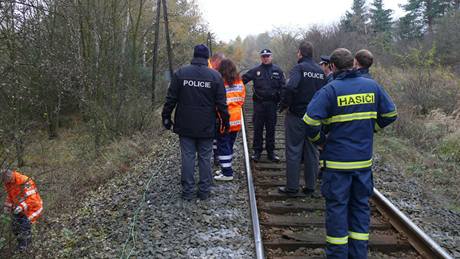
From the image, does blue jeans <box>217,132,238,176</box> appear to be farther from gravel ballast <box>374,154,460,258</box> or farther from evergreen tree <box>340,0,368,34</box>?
evergreen tree <box>340,0,368,34</box>

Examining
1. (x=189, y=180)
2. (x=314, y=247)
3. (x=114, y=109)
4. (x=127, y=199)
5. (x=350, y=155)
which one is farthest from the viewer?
(x=114, y=109)

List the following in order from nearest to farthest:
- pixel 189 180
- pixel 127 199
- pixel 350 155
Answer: pixel 350 155 < pixel 189 180 < pixel 127 199

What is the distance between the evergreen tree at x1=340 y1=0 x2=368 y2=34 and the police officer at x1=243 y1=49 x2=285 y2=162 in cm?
2996

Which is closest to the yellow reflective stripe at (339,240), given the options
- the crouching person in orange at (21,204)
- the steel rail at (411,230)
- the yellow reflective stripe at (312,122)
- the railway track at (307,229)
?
the railway track at (307,229)

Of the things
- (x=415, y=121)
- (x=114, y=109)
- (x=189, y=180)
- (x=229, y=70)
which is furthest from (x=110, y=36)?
(x=415, y=121)

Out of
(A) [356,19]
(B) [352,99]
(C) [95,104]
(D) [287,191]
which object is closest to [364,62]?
(B) [352,99]

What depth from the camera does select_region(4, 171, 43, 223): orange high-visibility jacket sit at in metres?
4.49

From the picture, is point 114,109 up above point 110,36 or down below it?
below

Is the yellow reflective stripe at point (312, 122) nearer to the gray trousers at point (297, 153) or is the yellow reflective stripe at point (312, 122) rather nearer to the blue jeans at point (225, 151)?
the gray trousers at point (297, 153)

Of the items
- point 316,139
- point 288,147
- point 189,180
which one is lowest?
point 189,180

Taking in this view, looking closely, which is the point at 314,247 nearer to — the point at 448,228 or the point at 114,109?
the point at 448,228

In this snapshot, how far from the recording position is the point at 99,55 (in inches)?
512

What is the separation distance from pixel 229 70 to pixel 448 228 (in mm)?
4000

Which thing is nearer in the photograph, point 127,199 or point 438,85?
point 127,199
